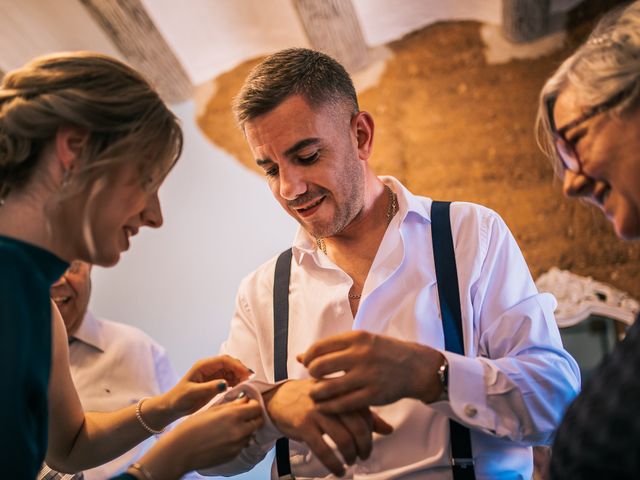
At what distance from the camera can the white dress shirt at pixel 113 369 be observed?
2.94 m

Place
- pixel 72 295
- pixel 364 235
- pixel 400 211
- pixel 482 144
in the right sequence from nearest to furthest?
1. pixel 400 211
2. pixel 364 235
3. pixel 72 295
4. pixel 482 144

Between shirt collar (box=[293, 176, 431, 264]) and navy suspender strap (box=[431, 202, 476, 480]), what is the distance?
0.12ft

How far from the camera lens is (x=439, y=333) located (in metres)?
1.81

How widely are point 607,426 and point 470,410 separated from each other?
1.74ft

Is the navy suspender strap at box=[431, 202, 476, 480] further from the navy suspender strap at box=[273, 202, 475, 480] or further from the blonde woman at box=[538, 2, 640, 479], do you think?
the blonde woman at box=[538, 2, 640, 479]

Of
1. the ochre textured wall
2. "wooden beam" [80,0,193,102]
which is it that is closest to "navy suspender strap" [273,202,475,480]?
"wooden beam" [80,0,193,102]

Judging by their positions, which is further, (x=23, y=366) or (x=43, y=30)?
(x=43, y=30)

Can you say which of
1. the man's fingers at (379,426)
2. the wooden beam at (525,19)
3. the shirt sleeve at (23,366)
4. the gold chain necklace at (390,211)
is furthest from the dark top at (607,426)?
the wooden beam at (525,19)

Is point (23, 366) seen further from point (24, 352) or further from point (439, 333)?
point (439, 333)

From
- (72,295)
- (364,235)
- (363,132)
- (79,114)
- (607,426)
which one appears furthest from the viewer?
(72,295)

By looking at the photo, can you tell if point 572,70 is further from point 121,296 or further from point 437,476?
point 121,296

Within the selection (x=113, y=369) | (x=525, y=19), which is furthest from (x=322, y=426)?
(x=525, y=19)

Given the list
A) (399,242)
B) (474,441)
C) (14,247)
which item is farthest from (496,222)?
(14,247)

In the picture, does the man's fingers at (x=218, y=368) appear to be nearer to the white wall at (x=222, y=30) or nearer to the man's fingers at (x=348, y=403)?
the man's fingers at (x=348, y=403)
